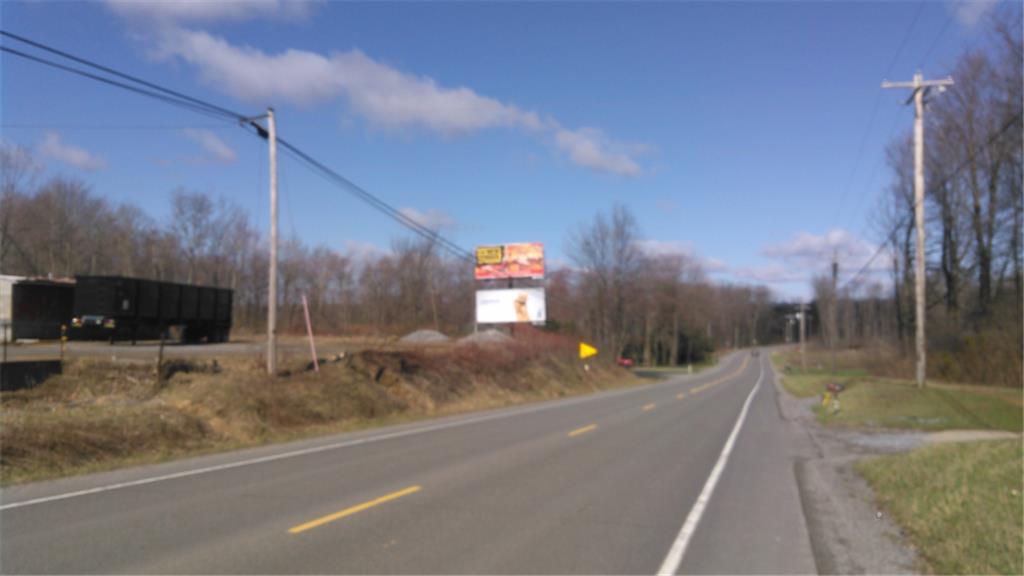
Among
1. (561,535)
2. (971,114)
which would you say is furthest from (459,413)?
(971,114)

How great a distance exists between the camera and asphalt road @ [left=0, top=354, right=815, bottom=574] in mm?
6332

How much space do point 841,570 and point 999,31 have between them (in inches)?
1406

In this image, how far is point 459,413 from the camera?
80.5 ft

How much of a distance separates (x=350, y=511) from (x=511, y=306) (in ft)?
143

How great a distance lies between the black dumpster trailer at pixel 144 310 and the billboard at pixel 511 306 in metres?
23.0

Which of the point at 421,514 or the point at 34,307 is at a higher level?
the point at 34,307

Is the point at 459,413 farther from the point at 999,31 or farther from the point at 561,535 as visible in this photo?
the point at 999,31

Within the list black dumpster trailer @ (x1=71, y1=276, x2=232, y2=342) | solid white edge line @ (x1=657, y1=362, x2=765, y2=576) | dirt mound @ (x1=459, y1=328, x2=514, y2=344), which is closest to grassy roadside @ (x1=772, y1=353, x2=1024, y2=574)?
solid white edge line @ (x1=657, y1=362, x2=765, y2=576)

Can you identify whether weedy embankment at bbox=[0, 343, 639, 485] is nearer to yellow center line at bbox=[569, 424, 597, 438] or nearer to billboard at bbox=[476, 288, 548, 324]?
yellow center line at bbox=[569, 424, 597, 438]

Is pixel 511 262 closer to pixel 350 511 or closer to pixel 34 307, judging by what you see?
pixel 34 307

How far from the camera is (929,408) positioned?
23.0m

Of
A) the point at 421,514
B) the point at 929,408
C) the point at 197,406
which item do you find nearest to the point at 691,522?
the point at 421,514

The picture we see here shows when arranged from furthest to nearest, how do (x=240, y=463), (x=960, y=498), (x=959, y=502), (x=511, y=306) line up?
(x=511, y=306), (x=240, y=463), (x=960, y=498), (x=959, y=502)

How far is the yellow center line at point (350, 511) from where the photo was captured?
7303mm
